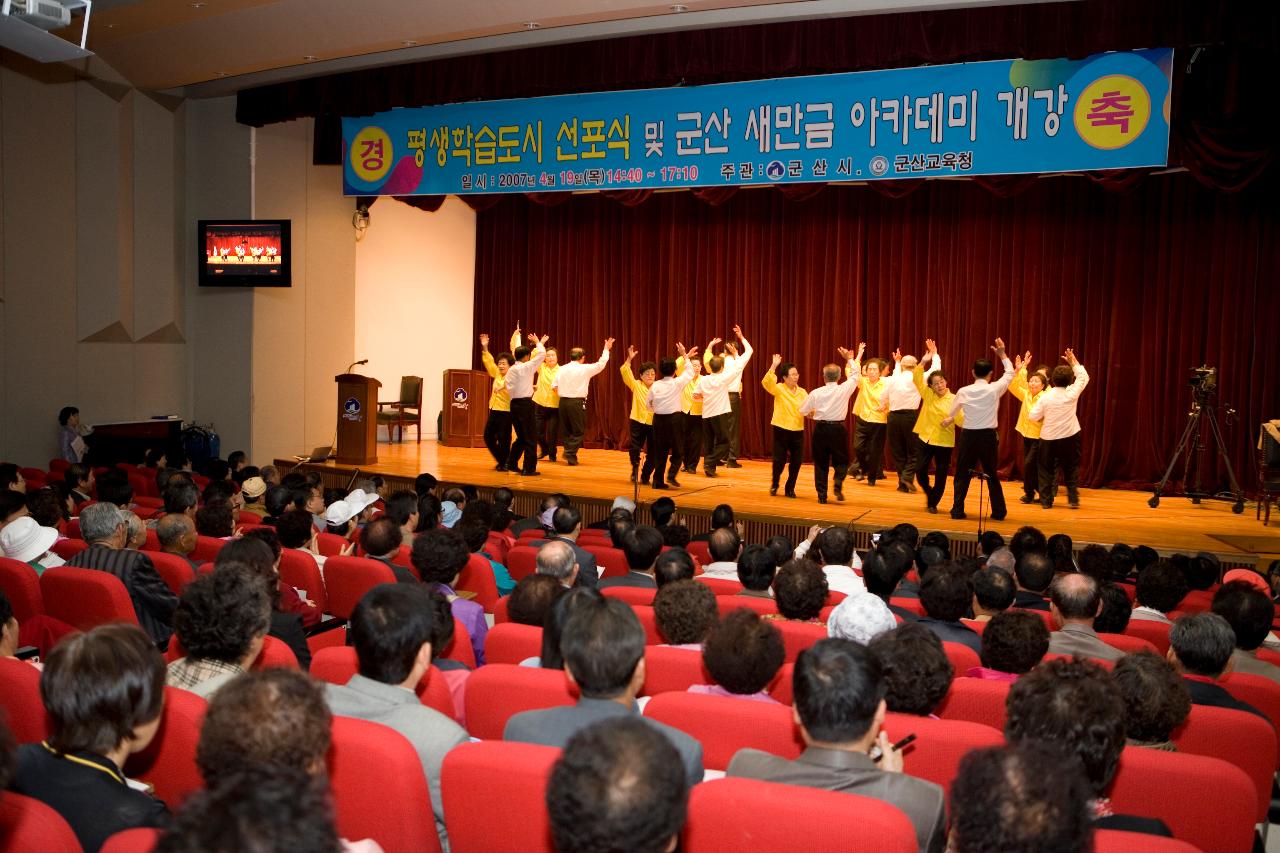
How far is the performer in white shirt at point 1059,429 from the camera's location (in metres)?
9.60

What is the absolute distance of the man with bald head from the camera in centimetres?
361

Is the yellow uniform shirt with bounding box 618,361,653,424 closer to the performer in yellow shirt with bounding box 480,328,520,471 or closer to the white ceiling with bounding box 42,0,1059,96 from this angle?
the performer in yellow shirt with bounding box 480,328,520,471

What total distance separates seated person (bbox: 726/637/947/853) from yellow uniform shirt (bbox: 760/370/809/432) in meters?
7.88

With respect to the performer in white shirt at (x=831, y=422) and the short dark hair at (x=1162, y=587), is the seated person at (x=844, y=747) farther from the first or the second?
the performer in white shirt at (x=831, y=422)

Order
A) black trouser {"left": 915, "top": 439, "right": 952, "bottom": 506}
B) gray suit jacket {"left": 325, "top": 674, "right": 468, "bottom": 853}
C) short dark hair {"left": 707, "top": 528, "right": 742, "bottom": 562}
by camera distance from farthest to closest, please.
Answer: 1. black trouser {"left": 915, "top": 439, "right": 952, "bottom": 506}
2. short dark hair {"left": 707, "top": 528, "right": 742, "bottom": 562}
3. gray suit jacket {"left": 325, "top": 674, "right": 468, "bottom": 853}

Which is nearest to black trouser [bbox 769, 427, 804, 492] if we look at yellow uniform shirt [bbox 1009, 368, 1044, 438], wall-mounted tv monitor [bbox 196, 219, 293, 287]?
yellow uniform shirt [bbox 1009, 368, 1044, 438]

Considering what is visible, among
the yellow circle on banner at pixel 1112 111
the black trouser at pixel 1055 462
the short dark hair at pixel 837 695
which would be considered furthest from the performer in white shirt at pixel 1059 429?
the short dark hair at pixel 837 695

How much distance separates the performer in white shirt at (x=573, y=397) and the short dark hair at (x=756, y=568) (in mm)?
7143

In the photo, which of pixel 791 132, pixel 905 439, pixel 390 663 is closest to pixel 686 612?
pixel 390 663

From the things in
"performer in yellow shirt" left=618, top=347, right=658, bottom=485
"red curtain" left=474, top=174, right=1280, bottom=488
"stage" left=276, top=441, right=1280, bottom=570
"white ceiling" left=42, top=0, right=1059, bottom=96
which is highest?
"white ceiling" left=42, top=0, right=1059, bottom=96

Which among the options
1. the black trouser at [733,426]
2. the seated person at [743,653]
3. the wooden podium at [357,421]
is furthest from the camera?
the black trouser at [733,426]

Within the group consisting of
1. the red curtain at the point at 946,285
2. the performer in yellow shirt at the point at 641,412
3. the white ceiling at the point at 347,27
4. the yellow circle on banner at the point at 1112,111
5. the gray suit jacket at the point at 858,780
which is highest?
the white ceiling at the point at 347,27

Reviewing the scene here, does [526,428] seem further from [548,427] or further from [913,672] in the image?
[913,672]

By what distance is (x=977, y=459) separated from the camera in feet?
30.1
